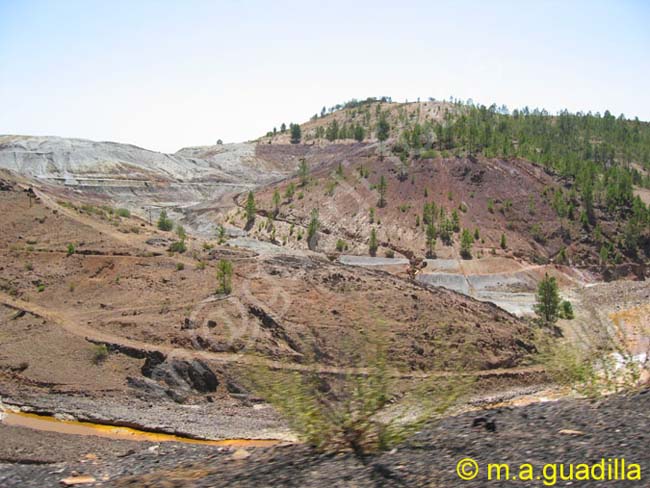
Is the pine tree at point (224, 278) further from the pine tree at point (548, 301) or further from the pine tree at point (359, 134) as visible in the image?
the pine tree at point (359, 134)

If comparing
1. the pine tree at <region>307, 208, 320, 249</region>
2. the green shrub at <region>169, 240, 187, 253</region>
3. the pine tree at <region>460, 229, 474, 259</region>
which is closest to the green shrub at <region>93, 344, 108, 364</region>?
the green shrub at <region>169, 240, 187, 253</region>

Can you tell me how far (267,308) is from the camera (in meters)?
35.3

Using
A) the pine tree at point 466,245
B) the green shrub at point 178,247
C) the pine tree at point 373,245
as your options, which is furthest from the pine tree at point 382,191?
the green shrub at point 178,247

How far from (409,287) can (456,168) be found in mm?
39016

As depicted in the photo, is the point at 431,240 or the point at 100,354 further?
the point at 431,240

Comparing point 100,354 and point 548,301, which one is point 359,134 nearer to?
point 548,301

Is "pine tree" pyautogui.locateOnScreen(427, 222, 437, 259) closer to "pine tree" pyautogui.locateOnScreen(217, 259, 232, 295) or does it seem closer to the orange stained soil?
"pine tree" pyautogui.locateOnScreen(217, 259, 232, 295)

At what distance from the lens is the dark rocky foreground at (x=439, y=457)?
552cm

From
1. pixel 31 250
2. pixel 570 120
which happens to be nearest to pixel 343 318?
pixel 31 250

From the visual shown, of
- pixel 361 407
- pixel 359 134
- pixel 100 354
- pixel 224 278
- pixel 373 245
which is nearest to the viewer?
pixel 361 407

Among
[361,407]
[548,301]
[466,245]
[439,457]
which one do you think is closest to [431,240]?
[466,245]

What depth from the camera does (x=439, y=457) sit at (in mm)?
5840

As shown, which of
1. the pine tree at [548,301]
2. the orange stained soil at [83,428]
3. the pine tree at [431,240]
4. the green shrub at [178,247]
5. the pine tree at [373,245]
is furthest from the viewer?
the pine tree at [373,245]

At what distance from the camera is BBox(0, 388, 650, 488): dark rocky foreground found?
5520 millimetres
